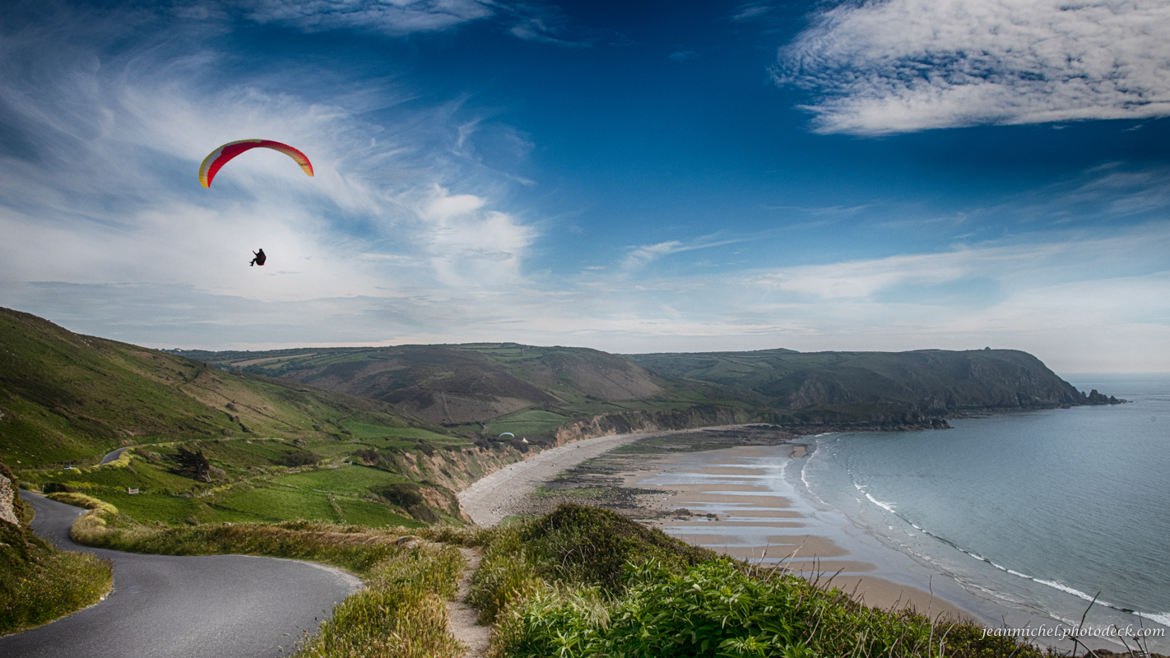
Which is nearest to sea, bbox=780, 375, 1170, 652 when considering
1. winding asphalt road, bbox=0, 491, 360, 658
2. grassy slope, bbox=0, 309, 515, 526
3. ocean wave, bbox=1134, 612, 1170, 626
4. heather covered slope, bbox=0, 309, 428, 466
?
ocean wave, bbox=1134, 612, 1170, 626

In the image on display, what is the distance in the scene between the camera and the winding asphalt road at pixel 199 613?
8828mm

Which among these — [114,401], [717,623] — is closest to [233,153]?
[717,623]

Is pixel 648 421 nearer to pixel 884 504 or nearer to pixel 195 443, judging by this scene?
pixel 884 504

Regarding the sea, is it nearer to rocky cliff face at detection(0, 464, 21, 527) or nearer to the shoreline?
the shoreline

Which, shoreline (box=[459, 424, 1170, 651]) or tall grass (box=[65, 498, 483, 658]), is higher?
tall grass (box=[65, 498, 483, 658])

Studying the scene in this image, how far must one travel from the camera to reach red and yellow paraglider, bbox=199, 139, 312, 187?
Answer: 1839cm

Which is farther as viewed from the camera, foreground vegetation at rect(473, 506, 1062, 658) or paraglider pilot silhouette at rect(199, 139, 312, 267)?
paraglider pilot silhouette at rect(199, 139, 312, 267)

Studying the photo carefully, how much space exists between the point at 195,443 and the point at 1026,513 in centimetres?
8707

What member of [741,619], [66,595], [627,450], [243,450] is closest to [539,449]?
[627,450]

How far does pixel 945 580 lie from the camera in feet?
110

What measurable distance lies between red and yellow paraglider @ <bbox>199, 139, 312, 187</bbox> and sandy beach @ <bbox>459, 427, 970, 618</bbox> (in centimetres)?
2135

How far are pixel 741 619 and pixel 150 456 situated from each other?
204 ft

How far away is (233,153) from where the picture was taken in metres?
19.5

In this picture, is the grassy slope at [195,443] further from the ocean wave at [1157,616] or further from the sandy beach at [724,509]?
the ocean wave at [1157,616]
